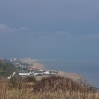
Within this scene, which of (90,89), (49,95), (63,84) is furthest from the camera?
(63,84)

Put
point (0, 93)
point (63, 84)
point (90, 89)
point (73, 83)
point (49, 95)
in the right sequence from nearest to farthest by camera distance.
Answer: point (0, 93), point (49, 95), point (90, 89), point (63, 84), point (73, 83)

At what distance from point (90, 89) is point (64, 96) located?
4.40 ft

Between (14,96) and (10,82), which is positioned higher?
(10,82)

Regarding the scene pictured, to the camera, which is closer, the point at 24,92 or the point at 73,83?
the point at 24,92

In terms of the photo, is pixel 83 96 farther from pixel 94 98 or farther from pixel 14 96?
pixel 14 96

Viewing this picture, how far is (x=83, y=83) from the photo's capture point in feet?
31.1

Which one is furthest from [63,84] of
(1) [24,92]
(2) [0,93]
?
(2) [0,93]

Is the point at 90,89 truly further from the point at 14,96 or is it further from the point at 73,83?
the point at 73,83

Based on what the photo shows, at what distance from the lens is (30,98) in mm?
8156

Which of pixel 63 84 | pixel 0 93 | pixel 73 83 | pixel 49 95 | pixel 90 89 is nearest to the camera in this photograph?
pixel 0 93

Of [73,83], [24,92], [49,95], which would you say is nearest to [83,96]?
[49,95]

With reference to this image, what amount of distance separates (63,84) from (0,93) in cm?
363

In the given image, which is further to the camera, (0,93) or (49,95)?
(49,95)

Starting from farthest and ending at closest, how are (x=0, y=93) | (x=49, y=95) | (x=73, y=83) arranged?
(x=73, y=83) < (x=49, y=95) < (x=0, y=93)
